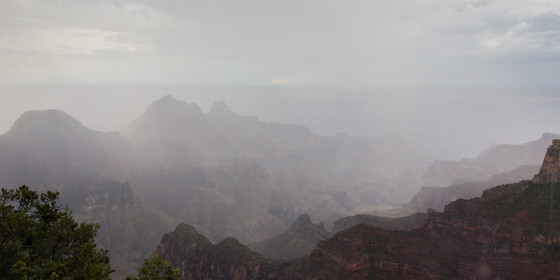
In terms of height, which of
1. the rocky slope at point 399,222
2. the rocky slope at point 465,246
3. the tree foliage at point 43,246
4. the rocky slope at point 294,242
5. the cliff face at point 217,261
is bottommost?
the rocky slope at point 294,242

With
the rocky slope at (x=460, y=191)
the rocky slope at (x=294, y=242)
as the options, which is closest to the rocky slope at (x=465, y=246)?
the rocky slope at (x=294, y=242)

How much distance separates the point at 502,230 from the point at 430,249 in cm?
1329

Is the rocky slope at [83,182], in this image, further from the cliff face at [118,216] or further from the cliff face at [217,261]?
the cliff face at [217,261]

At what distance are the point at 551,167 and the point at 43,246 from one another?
80.4 m

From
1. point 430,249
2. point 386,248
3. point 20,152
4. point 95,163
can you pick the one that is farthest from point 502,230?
point 20,152

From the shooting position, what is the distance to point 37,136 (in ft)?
624

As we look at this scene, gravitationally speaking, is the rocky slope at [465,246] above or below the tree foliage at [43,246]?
below

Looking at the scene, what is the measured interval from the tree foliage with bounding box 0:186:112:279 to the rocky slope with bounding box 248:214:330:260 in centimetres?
10298

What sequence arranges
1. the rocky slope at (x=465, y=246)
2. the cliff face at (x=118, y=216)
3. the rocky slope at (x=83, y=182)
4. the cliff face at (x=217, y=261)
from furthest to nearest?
the rocky slope at (x=83, y=182)
the cliff face at (x=118, y=216)
the cliff face at (x=217, y=261)
the rocky slope at (x=465, y=246)

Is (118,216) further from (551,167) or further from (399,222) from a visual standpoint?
(551,167)

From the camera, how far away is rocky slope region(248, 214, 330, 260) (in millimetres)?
129250

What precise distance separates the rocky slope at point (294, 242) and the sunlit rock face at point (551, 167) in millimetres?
78074

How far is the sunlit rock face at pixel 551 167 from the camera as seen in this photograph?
6400 cm

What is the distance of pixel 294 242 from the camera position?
13688cm
